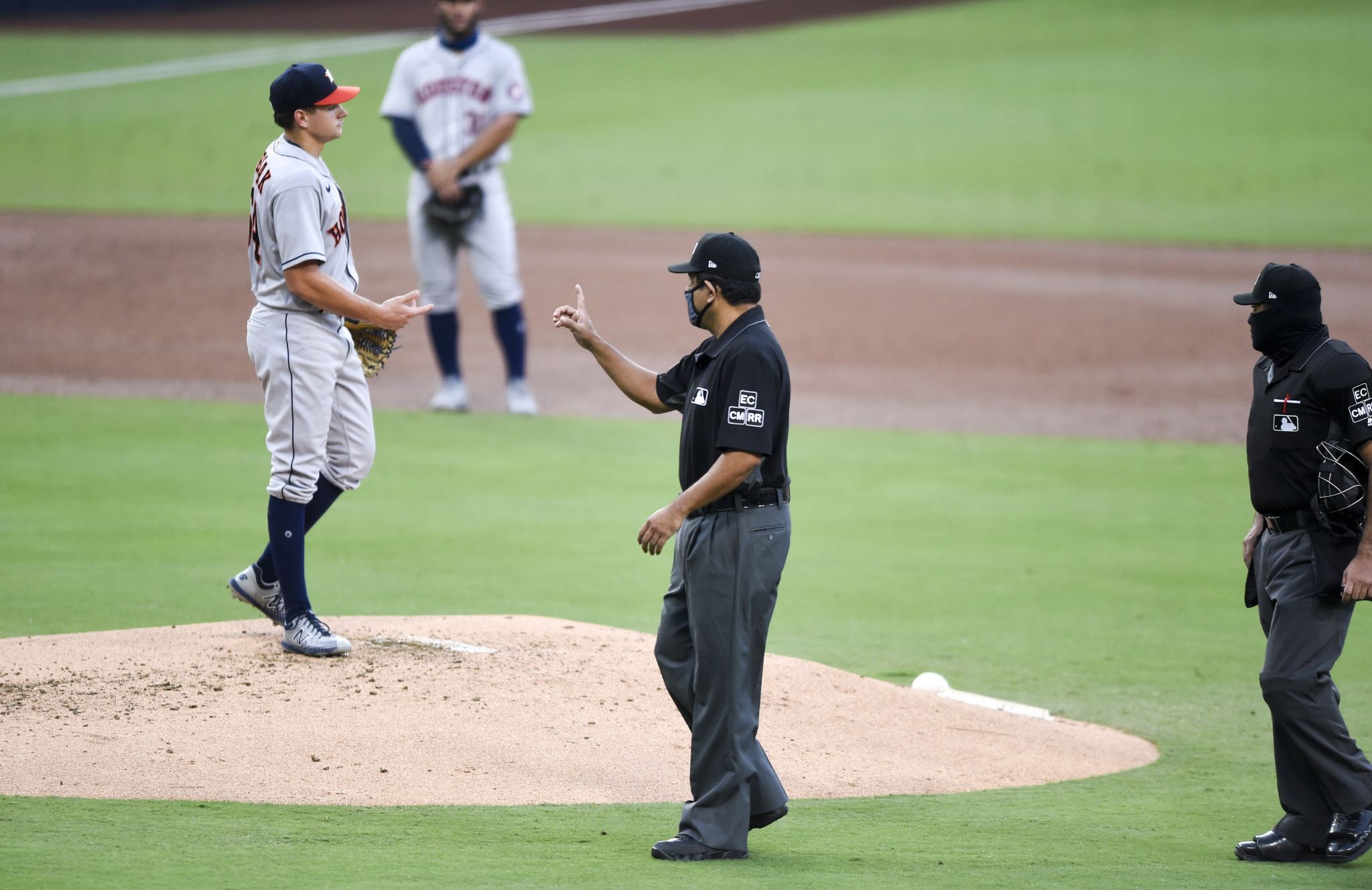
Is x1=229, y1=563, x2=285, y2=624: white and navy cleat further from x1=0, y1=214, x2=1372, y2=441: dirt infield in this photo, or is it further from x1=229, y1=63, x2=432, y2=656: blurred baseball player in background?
x1=0, y1=214, x2=1372, y2=441: dirt infield

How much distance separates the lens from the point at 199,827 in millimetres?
4879

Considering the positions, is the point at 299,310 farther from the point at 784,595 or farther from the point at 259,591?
the point at 784,595

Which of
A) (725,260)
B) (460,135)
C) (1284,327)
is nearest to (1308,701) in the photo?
(1284,327)

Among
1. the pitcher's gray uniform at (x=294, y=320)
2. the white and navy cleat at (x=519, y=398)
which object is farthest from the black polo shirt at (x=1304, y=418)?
the white and navy cleat at (x=519, y=398)

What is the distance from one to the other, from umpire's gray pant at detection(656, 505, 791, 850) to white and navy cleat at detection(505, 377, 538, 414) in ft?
26.8

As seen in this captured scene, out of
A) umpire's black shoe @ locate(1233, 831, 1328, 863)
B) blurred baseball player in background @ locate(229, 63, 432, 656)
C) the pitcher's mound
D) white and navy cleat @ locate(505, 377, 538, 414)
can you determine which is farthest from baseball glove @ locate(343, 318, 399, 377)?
white and navy cleat @ locate(505, 377, 538, 414)

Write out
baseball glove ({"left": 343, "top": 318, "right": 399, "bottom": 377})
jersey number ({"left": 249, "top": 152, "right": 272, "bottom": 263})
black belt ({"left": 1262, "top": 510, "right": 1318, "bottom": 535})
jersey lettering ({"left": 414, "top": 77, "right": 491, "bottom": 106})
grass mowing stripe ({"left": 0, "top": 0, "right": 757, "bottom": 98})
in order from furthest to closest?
1. grass mowing stripe ({"left": 0, "top": 0, "right": 757, "bottom": 98})
2. jersey lettering ({"left": 414, "top": 77, "right": 491, "bottom": 106})
3. baseball glove ({"left": 343, "top": 318, "right": 399, "bottom": 377})
4. jersey number ({"left": 249, "top": 152, "right": 272, "bottom": 263})
5. black belt ({"left": 1262, "top": 510, "right": 1318, "bottom": 535})

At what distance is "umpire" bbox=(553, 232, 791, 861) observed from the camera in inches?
189

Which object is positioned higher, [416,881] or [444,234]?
[444,234]

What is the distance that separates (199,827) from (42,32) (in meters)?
34.3

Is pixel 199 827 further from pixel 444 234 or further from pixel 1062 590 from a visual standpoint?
pixel 444 234

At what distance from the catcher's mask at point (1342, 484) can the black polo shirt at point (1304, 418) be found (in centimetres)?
4

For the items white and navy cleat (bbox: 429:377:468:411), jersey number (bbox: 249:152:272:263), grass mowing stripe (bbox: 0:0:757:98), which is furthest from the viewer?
grass mowing stripe (bbox: 0:0:757:98)

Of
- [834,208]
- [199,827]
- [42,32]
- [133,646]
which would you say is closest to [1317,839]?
[199,827]
